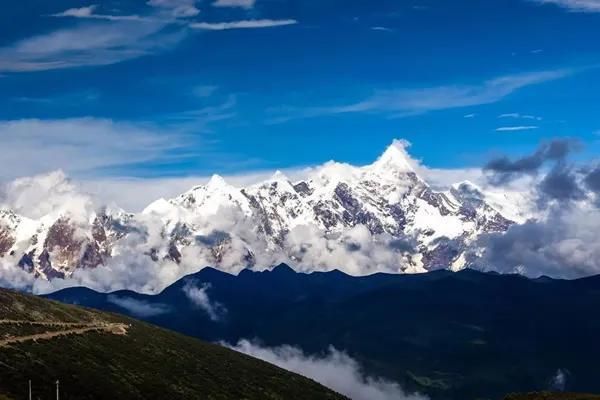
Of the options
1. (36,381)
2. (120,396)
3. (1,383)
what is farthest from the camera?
(120,396)

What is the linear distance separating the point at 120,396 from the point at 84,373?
39.4 feet

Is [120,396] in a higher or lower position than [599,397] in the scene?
lower

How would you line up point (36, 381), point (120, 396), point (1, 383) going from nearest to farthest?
point (1, 383) < point (36, 381) < point (120, 396)

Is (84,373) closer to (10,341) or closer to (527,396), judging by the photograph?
(10,341)

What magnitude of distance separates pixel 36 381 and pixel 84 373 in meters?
29.0

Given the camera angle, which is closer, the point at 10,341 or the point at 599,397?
the point at 599,397

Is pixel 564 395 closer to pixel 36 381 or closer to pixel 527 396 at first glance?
pixel 527 396

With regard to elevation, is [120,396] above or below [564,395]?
below

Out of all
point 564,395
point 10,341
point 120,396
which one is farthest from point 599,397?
point 10,341

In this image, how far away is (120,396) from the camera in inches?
7534

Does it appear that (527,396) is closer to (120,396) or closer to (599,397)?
(599,397)

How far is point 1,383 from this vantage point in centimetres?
15538

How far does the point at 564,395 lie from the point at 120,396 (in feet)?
320

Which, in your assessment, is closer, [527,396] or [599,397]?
[599,397]
